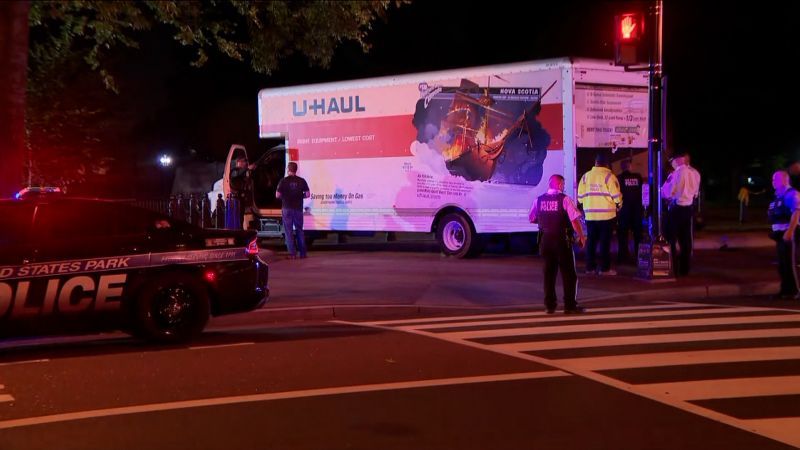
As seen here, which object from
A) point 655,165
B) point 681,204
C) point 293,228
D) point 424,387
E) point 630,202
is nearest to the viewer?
point 424,387

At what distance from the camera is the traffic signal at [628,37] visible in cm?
1310

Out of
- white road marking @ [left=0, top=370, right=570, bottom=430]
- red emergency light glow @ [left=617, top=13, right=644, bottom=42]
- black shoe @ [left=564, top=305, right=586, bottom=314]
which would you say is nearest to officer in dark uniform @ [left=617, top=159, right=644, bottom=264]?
red emergency light glow @ [left=617, top=13, right=644, bottom=42]

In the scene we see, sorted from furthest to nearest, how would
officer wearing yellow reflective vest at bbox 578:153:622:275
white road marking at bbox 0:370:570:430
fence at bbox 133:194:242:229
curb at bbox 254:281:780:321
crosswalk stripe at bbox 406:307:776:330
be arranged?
fence at bbox 133:194:242:229 → officer wearing yellow reflective vest at bbox 578:153:622:275 → curb at bbox 254:281:780:321 → crosswalk stripe at bbox 406:307:776:330 → white road marking at bbox 0:370:570:430

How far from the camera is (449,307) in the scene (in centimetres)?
1200

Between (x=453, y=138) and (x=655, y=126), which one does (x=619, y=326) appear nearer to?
(x=655, y=126)

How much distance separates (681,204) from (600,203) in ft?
4.26

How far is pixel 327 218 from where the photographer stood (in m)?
18.5

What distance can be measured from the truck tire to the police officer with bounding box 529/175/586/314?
19.4ft

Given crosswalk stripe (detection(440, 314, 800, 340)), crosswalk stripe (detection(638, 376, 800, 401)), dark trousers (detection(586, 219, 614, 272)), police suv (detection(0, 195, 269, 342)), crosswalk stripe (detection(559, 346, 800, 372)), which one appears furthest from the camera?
dark trousers (detection(586, 219, 614, 272))

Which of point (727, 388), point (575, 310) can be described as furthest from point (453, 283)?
point (727, 388)

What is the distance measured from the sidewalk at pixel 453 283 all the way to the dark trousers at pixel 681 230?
0.28 meters

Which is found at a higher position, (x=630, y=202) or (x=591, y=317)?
(x=630, y=202)

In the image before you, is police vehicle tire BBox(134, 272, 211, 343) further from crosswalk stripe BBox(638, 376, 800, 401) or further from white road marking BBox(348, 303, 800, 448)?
crosswalk stripe BBox(638, 376, 800, 401)

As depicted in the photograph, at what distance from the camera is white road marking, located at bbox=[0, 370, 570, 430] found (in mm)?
6324
